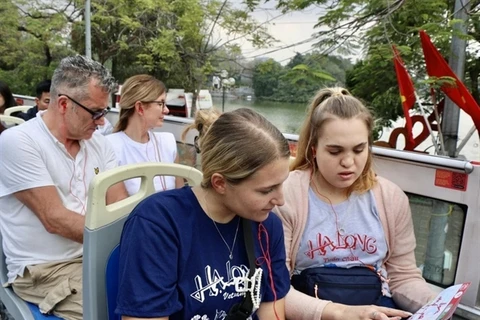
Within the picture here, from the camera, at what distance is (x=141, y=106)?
2996mm

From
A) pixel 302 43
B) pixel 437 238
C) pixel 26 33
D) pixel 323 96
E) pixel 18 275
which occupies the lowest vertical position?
pixel 18 275

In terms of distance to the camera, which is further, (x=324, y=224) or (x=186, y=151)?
(x=186, y=151)

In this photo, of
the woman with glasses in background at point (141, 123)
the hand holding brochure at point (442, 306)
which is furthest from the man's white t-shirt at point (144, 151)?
the hand holding brochure at point (442, 306)

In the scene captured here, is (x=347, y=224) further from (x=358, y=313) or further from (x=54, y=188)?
(x=54, y=188)

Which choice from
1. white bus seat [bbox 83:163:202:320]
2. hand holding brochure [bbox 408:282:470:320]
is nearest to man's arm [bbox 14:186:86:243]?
white bus seat [bbox 83:163:202:320]

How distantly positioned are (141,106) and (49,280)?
135cm

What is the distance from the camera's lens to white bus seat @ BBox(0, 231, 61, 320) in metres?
1.91

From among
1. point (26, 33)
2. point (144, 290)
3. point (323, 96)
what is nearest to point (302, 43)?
point (323, 96)

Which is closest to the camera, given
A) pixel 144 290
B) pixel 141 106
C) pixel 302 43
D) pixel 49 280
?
pixel 144 290

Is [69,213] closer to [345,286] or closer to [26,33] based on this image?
[345,286]

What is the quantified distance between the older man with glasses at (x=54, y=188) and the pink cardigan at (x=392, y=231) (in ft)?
2.87

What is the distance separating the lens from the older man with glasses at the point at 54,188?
1938 mm

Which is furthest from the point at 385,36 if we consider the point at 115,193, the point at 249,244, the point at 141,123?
the point at 249,244

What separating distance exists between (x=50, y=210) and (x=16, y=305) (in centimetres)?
44
